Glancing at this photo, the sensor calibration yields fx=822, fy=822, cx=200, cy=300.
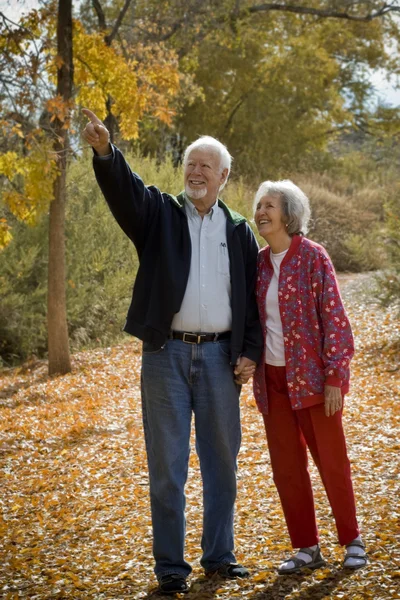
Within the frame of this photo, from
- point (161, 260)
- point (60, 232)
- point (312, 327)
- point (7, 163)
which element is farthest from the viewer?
point (60, 232)

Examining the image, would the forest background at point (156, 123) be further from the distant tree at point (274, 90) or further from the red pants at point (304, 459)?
the red pants at point (304, 459)

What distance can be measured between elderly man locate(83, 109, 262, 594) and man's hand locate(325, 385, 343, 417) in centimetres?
35

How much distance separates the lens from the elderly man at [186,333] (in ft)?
11.6

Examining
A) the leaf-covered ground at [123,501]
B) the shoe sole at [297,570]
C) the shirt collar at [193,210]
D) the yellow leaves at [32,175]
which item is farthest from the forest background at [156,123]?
the shoe sole at [297,570]

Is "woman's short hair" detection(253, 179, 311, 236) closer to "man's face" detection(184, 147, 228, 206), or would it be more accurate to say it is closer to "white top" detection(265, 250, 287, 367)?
"white top" detection(265, 250, 287, 367)

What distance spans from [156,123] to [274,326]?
1248 centimetres

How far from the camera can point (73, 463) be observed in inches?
250

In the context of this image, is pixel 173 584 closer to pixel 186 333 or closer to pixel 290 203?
pixel 186 333

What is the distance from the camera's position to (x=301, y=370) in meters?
3.62

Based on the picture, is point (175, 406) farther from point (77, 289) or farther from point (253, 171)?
point (253, 171)

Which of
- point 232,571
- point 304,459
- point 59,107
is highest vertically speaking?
point 59,107

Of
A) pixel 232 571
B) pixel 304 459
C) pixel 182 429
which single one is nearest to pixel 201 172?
pixel 182 429

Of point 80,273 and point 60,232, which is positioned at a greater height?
Answer: point 60,232

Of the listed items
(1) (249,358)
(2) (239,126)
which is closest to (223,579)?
(1) (249,358)
